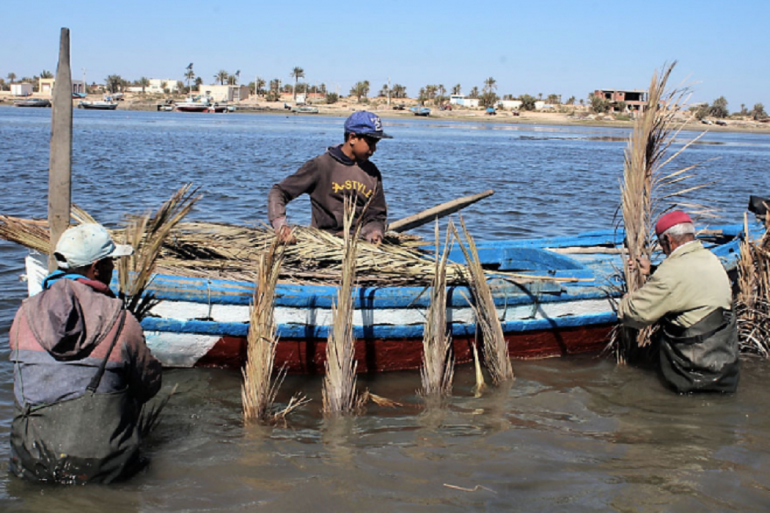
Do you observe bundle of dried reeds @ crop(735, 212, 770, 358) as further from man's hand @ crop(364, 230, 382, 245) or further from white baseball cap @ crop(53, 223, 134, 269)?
white baseball cap @ crop(53, 223, 134, 269)

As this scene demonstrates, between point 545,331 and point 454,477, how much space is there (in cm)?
234

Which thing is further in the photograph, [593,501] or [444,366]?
[444,366]

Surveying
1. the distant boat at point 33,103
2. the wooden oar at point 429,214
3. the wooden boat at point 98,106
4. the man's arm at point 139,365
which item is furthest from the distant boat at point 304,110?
the man's arm at point 139,365

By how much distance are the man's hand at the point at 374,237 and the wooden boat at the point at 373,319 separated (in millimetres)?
628

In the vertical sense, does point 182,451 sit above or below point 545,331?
below

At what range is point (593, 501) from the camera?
4.19 m

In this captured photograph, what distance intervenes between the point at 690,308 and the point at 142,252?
3.89 meters

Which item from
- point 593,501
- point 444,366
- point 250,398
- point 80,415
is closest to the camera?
point 80,415

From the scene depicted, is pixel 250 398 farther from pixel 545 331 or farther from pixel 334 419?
pixel 545 331

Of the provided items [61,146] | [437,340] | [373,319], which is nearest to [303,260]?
[373,319]

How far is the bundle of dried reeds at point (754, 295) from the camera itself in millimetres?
6758

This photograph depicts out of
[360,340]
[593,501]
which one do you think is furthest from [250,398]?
[593,501]

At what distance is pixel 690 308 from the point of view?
5.35 m

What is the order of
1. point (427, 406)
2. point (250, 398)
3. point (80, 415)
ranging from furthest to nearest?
1. point (427, 406)
2. point (250, 398)
3. point (80, 415)
